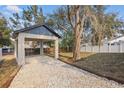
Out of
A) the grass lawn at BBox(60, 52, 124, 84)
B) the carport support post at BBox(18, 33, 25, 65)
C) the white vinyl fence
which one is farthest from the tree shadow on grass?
the white vinyl fence

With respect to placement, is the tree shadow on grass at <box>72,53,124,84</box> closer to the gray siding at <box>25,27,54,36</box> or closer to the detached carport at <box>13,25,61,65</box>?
the detached carport at <box>13,25,61,65</box>

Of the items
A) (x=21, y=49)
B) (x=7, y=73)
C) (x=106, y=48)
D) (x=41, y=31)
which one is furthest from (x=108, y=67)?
(x=106, y=48)

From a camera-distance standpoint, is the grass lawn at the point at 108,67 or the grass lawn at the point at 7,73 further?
the grass lawn at the point at 108,67

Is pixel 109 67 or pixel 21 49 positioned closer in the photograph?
pixel 109 67

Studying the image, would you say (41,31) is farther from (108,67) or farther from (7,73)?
(108,67)

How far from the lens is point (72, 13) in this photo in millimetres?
12352

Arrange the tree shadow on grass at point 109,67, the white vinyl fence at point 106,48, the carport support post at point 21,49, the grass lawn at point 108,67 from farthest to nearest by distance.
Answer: the white vinyl fence at point 106,48
the carport support post at point 21,49
the grass lawn at point 108,67
the tree shadow on grass at point 109,67

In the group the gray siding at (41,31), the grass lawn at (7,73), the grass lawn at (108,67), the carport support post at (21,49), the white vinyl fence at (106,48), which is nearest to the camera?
the grass lawn at (7,73)

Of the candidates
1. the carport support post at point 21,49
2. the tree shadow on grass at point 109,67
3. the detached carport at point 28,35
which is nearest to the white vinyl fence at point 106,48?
the detached carport at point 28,35

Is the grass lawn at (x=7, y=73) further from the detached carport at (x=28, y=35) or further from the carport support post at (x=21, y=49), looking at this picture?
the detached carport at (x=28, y=35)
